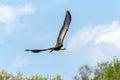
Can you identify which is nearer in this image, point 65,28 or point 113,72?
point 65,28

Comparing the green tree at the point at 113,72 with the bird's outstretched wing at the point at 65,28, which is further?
the green tree at the point at 113,72

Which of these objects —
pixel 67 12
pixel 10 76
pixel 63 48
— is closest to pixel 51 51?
pixel 63 48

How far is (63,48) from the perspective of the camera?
11.7 meters

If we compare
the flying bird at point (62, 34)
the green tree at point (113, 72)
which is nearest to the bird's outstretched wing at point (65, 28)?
the flying bird at point (62, 34)

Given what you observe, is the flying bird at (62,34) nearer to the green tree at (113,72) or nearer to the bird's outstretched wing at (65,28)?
the bird's outstretched wing at (65,28)

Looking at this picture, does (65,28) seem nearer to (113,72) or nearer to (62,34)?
(62,34)

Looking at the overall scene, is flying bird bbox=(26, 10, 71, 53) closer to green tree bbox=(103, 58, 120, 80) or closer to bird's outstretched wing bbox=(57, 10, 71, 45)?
bird's outstretched wing bbox=(57, 10, 71, 45)

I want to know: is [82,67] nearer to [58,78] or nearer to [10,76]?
[10,76]

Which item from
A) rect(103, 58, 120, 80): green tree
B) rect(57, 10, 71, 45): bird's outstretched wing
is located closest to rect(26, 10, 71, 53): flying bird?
rect(57, 10, 71, 45): bird's outstretched wing

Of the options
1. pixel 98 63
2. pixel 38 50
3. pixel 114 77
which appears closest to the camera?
pixel 38 50

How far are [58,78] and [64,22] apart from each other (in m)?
55.4

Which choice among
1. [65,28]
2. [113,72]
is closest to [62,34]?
[65,28]

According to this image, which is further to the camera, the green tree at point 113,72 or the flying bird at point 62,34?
the green tree at point 113,72

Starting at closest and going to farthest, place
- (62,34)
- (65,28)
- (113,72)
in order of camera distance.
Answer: (65,28) < (62,34) < (113,72)
